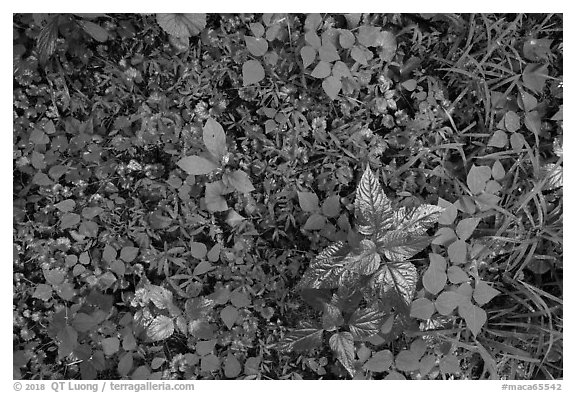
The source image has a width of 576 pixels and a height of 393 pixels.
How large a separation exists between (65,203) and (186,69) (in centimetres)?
64

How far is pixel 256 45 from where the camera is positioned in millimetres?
2084

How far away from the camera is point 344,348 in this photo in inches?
77.3

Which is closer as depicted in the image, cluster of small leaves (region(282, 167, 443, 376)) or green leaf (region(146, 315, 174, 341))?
cluster of small leaves (region(282, 167, 443, 376))

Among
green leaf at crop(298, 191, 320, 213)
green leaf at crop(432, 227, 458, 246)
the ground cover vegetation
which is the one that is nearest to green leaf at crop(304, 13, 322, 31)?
the ground cover vegetation

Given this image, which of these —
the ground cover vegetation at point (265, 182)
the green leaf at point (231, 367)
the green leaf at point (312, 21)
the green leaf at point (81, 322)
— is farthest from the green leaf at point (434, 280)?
the green leaf at point (81, 322)

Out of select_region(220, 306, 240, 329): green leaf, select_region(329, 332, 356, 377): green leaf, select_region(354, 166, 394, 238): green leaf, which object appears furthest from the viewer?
select_region(220, 306, 240, 329): green leaf

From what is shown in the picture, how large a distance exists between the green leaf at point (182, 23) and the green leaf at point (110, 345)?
1090mm

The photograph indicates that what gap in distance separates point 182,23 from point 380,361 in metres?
1.36

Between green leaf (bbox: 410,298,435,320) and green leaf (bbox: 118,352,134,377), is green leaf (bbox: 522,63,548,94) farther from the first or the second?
green leaf (bbox: 118,352,134,377)

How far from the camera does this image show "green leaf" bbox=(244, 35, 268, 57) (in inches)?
82.0

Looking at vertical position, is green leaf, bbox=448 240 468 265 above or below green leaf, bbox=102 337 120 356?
above

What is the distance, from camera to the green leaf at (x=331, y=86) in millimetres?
2066

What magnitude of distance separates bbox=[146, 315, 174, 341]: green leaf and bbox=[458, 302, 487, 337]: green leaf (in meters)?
1.00
